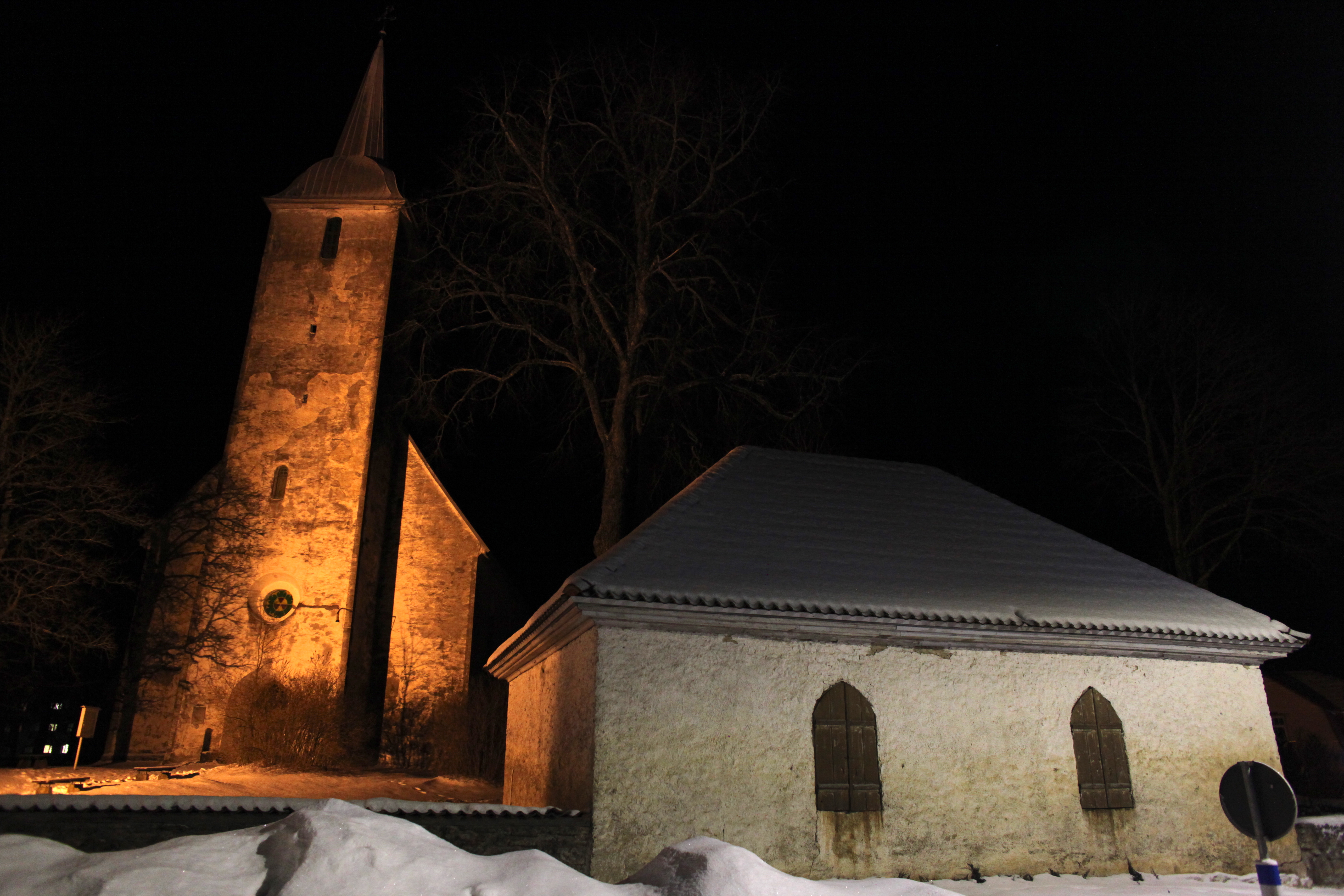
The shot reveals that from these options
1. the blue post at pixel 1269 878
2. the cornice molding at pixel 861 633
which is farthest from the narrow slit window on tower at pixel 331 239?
the blue post at pixel 1269 878

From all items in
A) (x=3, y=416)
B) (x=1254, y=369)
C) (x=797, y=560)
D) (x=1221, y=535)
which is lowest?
(x=797, y=560)

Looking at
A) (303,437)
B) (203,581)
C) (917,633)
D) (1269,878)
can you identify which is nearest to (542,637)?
(917,633)

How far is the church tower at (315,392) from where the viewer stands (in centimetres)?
2342

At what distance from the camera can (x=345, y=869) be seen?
15.0 ft

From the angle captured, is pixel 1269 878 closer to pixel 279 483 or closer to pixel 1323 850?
pixel 1323 850

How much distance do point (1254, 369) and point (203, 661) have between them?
2509 cm

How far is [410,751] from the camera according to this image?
23.7 meters

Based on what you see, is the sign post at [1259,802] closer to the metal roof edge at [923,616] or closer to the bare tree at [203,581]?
the metal roof edge at [923,616]

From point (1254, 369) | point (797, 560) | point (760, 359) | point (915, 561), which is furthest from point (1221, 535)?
point (797, 560)

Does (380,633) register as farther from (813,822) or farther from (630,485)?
(813,822)

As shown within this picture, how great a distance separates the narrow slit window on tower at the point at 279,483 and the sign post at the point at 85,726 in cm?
624

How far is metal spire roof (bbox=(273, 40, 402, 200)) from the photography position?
27250 millimetres

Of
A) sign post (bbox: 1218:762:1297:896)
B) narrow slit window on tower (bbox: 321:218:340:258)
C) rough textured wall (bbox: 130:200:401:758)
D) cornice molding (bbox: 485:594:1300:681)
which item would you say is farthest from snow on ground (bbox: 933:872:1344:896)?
narrow slit window on tower (bbox: 321:218:340:258)

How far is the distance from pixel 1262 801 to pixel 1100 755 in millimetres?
4176
